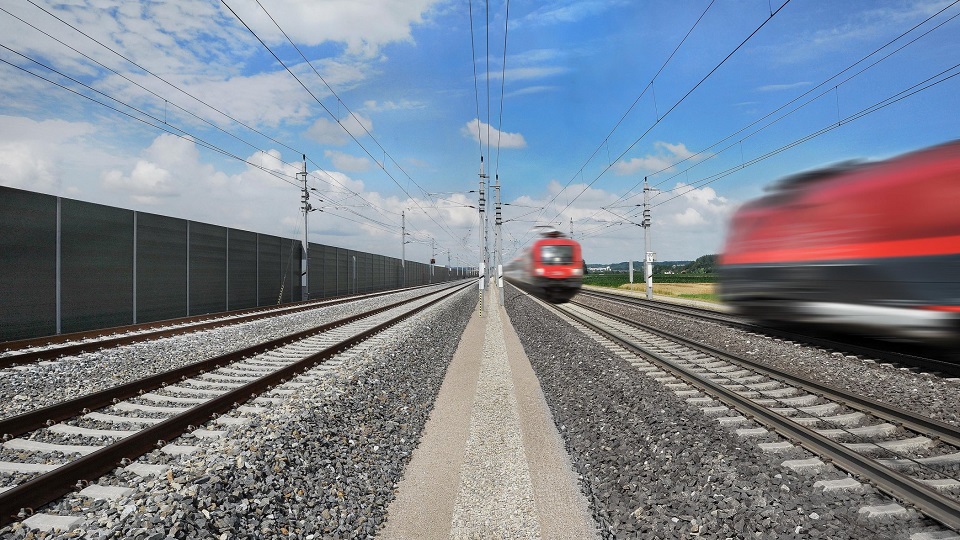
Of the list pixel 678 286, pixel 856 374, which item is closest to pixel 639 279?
pixel 678 286

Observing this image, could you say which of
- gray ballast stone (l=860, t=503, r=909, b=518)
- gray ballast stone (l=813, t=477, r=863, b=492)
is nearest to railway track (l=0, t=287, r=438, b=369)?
gray ballast stone (l=813, t=477, r=863, b=492)

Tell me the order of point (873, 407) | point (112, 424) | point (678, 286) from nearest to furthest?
point (112, 424)
point (873, 407)
point (678, 286)

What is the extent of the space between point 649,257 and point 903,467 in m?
28.7

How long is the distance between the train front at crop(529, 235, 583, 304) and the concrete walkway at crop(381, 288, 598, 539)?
13181 millimetres

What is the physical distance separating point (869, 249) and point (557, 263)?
14.1m

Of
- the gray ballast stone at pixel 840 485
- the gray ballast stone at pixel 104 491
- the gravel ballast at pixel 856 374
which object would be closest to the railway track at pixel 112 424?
the gray ballast stone at pixel 104 491

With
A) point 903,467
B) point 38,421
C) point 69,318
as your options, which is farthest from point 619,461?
point 69,318

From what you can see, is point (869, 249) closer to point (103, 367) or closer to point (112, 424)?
point (112, 424)

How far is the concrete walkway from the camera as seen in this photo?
4.61 metres

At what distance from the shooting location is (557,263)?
2227 centimetres

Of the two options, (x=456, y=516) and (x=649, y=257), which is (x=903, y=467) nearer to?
(x=456, y=516)

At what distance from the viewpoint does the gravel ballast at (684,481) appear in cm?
383

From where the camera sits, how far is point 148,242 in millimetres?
18797

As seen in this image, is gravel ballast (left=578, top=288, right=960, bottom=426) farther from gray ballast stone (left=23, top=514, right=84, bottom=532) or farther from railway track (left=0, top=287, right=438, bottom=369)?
railway track (left=0, top=287, right=438, bottom=369)
